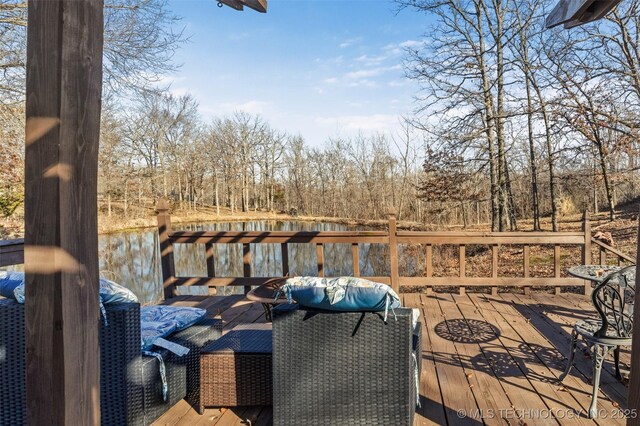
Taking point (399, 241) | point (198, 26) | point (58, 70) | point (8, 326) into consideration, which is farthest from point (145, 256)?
point (58, 70)

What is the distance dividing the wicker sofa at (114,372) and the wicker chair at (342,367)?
0.76 m

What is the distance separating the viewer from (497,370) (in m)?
2.89

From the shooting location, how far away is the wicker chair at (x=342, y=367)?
75.1 inches

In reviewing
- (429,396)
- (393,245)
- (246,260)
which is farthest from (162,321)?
(393,245)

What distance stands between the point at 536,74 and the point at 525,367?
9.54 metres

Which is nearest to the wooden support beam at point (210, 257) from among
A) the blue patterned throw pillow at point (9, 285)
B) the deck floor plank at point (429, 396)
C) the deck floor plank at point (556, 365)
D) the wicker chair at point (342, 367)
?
the deck floor plank at point (429, 396)

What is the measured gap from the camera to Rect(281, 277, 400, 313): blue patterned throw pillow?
1832 mm

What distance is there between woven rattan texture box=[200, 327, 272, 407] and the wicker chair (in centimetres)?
35

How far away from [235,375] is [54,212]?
59.9 inches

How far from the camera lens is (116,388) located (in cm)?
203

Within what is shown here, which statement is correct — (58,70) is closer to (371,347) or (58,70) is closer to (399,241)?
(371,347)

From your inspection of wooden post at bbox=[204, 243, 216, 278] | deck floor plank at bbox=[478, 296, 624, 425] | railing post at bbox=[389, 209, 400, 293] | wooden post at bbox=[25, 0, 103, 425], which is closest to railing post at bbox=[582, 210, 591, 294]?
deck floor plank at bbox=[478, 296, 624, 425]

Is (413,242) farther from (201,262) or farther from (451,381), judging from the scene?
(201,262)

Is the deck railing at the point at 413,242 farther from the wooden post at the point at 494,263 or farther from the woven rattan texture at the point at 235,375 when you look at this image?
the woven rattan texture at the point at 235,375
